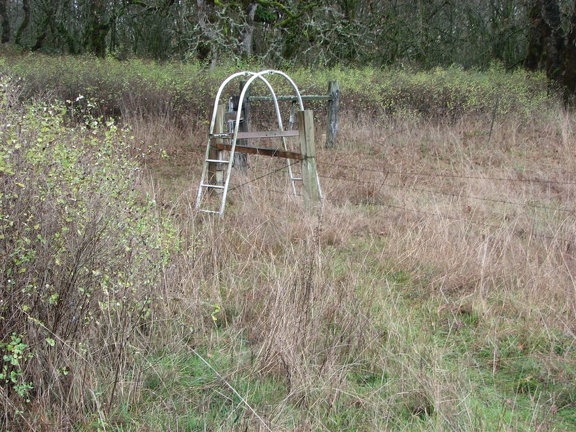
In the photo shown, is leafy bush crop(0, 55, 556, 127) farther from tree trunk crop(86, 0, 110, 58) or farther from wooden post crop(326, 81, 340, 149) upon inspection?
tree trunk crop(86, 0, 110, 58)

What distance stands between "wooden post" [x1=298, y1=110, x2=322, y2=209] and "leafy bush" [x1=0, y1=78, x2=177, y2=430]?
375 cm

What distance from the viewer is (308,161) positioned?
684 centimetres

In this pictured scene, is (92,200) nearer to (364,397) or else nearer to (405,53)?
(364,397)

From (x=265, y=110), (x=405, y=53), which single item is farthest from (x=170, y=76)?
(x=405, y=53)

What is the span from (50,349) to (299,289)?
1367mm

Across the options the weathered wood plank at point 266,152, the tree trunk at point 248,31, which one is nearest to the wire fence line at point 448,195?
the weathered wood plank at point 266,152

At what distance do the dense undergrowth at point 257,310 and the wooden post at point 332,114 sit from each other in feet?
14.1

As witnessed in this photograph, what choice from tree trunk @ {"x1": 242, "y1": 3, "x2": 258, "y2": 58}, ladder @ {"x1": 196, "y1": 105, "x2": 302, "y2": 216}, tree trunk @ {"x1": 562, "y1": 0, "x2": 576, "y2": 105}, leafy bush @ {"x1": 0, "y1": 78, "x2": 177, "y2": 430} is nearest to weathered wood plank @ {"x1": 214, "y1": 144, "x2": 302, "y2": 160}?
ladder @ {"x1": 196, "y1": 105, "x2": 302, "y2": 216}

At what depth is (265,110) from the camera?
440 inches

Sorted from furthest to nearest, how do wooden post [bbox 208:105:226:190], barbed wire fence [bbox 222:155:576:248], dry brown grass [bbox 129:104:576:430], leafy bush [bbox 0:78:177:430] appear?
wooden post [bbox 208:105:226:190], barbed wire fence [bbox 222:155:576:248], dry brown grass [bbox 129:104:576:430], leafy bush [bbox 0:78:177:430]

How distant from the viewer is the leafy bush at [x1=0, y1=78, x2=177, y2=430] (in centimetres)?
282

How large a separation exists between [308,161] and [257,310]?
309cm

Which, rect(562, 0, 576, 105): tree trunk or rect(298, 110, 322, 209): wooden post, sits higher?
rect(562, 0, 576, 105): tree trunk

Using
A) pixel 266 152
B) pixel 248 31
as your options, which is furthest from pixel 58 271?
pixel 248 31
